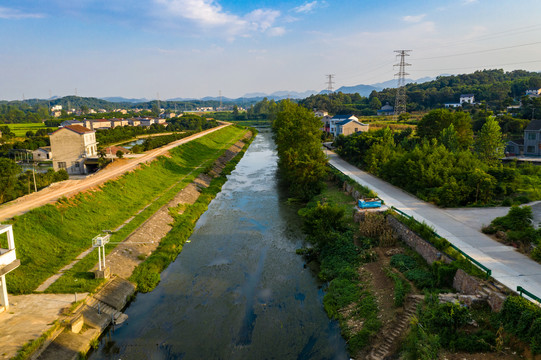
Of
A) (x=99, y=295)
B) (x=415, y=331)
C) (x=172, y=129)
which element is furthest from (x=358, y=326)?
(x=172, y=129)

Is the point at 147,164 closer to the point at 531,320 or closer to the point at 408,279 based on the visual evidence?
the point at 408,279

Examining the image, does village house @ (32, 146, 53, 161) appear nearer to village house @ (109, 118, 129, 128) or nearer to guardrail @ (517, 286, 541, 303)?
village house @ (109, 118, 129, 128)

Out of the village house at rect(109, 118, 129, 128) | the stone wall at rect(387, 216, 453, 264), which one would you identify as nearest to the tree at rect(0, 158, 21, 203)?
the stone wall at rect(387, 216, 453, 264)

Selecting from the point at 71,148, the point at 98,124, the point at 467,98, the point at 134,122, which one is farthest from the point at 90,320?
the point at 134,122

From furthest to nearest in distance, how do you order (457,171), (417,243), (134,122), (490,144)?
1. (134,122)
2. (490,144)
3. (457,171)
4. (417,243)

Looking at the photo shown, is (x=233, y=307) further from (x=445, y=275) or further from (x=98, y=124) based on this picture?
(x=98, y=124)

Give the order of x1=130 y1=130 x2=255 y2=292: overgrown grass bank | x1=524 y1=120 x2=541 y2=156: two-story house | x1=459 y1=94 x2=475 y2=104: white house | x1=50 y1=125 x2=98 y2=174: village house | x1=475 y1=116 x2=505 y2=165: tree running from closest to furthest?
x1=130 y1=130 x2=255 y2=292: overgrown grass bank, x1=475 y1=116 x2=505 y2=165: tree, x1=524 y1=120 x2=541 y2=156: two-story house, x1=50 y1=125 x2=98 y2=174: village house, x1=459 y1=94 x2=475 y2=104: white house
